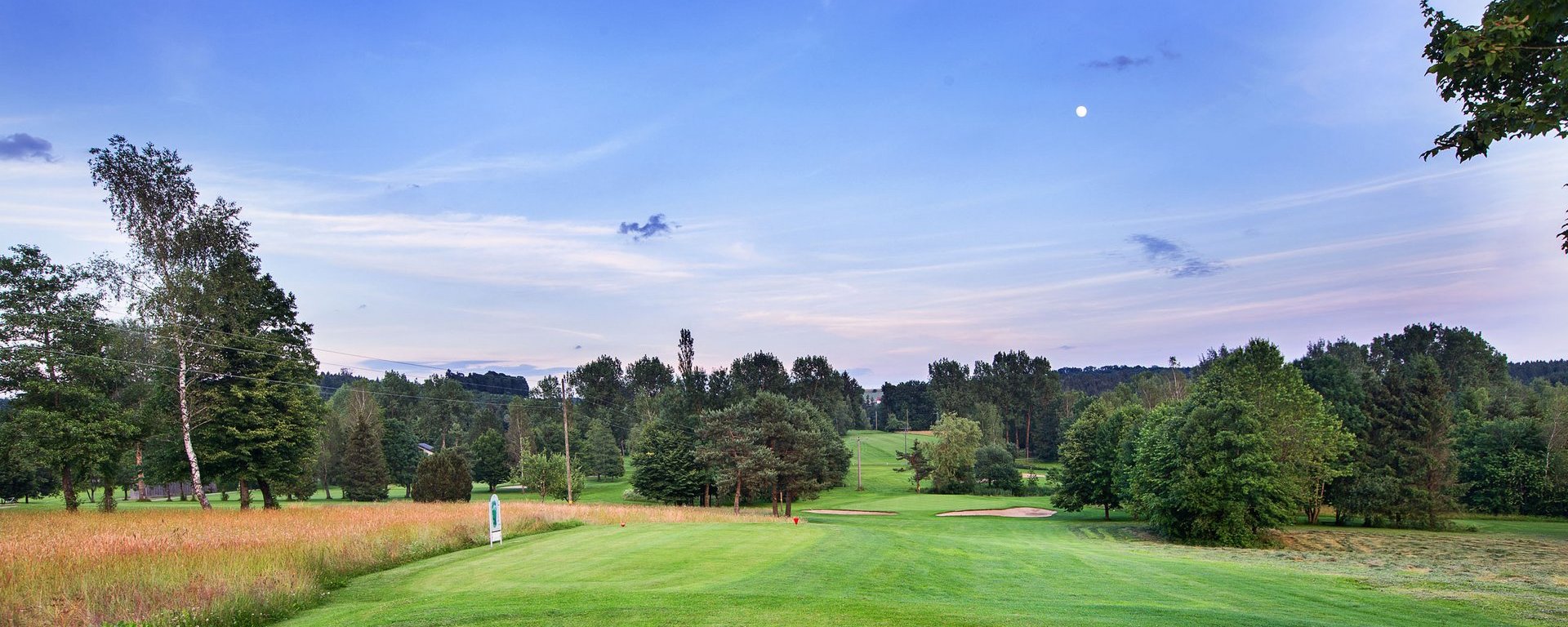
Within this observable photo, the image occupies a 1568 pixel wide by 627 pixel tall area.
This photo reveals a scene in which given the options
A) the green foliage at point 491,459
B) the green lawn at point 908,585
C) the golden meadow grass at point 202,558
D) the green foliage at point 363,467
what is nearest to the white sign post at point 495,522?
the green lawn at point 908,585

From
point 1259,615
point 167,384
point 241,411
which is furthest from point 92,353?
point 1259,615

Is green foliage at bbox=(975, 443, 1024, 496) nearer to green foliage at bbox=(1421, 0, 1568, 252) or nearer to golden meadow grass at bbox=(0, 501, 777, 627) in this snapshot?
golden meadow grass at bbox=(0, 501, 777, 627)

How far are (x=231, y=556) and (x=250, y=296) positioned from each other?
2744 centimetres

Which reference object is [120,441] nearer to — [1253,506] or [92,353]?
[92,353]

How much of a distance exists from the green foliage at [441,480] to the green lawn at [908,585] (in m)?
41.2

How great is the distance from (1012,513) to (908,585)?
39556 millimetres

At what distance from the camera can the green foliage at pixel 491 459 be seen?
3447 inches

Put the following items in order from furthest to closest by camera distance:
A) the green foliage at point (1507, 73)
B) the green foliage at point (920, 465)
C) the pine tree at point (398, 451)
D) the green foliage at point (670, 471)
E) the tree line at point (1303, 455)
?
the pine tree at point (398, 451) < the green foliage at point (920, 465) < the green foliage at point (670, 471) < the tree line at point (1303, 455) < the green foliage at point (1507, 73)

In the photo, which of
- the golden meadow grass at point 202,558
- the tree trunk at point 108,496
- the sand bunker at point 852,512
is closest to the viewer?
the golden meadow grass at point 202,558

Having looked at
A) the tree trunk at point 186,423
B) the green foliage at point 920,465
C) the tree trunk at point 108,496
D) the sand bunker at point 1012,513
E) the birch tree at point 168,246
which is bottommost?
the sand bunker at point 1012,513

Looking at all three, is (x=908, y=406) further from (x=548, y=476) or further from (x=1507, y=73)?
(x=1507, y=73)

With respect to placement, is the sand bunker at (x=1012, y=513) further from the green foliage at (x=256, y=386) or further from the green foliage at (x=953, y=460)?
the green foliage at (x=256, y=386)

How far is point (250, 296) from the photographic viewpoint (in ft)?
127

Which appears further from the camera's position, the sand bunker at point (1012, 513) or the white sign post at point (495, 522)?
the sand bunker at point (1012, 513)
